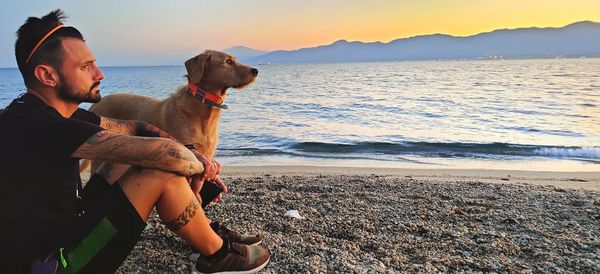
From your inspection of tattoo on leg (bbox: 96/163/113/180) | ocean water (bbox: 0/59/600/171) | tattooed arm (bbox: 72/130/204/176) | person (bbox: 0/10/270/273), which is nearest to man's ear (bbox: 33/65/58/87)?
person (bbox: 0/10/270/273)

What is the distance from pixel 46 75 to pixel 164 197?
0.93 metres

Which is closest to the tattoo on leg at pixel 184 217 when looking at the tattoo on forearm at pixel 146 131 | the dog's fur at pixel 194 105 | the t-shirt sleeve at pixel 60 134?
the t-shirt sleeve at pixel 60 134

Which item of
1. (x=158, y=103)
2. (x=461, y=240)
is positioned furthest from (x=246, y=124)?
(x=461, y=240)

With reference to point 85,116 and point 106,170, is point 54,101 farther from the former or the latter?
point 85,116

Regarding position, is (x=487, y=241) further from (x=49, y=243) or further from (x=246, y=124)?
(x=246, y=124)

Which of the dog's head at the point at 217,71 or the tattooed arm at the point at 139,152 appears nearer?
the tattooed arm at the point at 139,152

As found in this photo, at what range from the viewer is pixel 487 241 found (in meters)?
4.31

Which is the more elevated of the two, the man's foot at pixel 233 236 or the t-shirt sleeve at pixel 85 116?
the t-shirt sleeve at pixel 85 116

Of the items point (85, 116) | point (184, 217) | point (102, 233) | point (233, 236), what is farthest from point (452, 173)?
point (102, 233)

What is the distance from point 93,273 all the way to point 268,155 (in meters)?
9.24

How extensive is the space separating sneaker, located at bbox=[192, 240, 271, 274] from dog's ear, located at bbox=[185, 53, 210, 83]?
2414 mm

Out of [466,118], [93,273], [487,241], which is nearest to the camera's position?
[93,273]

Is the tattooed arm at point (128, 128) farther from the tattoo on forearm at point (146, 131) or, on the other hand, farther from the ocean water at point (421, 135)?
the ocean water at point (421, 135)

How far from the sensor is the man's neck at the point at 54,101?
240cm
